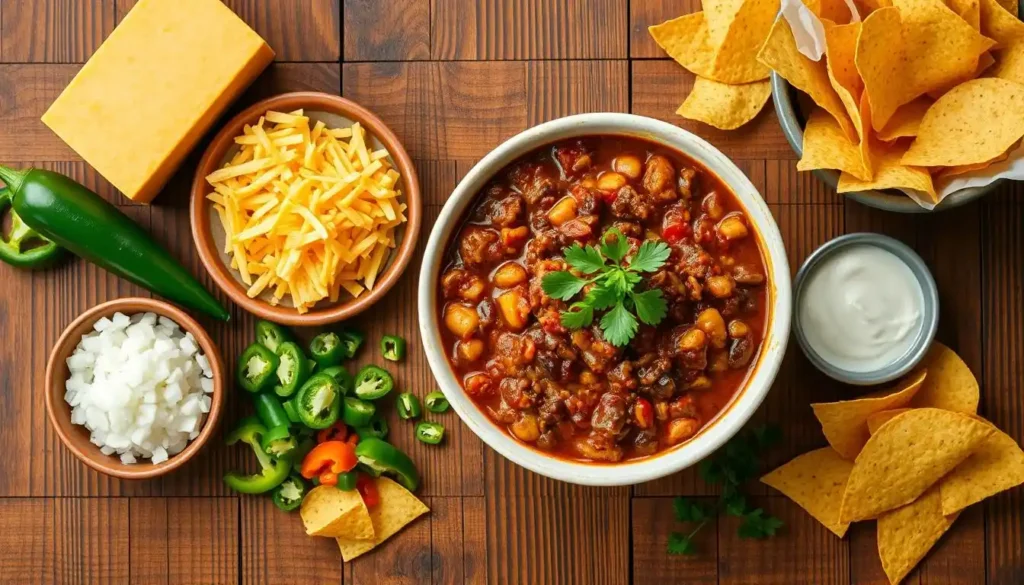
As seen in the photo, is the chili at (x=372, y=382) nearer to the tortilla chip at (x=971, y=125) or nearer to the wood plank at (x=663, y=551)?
the wood plank at (x=663, y=551)

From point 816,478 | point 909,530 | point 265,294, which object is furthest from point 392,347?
point 909,530

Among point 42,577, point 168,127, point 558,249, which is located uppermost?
point 168,127

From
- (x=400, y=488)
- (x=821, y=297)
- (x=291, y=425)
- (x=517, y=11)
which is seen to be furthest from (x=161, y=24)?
(x=821, y=297)

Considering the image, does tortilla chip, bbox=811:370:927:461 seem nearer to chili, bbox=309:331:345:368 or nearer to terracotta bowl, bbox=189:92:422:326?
terracotta bowl, bbox=189:92:422:326

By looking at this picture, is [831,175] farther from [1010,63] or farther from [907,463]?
[907,463]

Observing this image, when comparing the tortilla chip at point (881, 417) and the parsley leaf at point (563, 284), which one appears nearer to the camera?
the parsley leaf at point (563, 284)

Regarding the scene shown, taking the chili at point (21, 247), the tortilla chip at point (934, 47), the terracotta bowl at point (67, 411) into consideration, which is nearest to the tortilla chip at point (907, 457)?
the tortilla chip at point (934, 47)

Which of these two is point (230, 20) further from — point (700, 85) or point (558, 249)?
point (700, 85)
